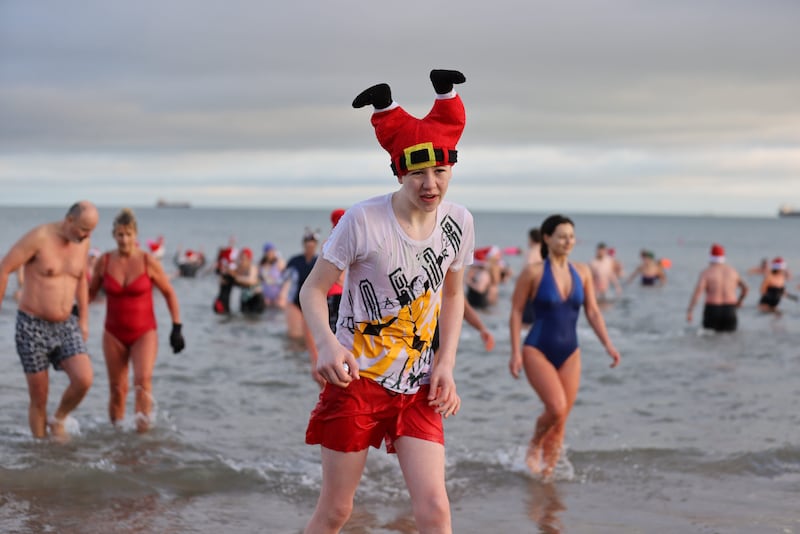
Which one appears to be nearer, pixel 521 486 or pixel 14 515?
pixel 14 515

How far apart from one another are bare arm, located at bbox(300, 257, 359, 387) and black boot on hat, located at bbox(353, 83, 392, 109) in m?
0.65

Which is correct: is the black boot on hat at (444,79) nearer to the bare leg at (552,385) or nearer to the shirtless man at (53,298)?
the bare leg at (552,385)

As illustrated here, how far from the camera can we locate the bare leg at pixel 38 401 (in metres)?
7.64

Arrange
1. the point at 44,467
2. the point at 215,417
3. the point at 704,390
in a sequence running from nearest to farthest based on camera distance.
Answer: the point at 44,467 < the point at 215,417 < the point at 704,390

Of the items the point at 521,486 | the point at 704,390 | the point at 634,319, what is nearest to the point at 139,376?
the point at 521,486

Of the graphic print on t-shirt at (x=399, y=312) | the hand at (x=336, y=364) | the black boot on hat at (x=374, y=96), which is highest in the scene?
the black boot on hat at (x=374, y=96)

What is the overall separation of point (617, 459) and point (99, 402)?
560 cm

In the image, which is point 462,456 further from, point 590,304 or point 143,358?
point 143,358

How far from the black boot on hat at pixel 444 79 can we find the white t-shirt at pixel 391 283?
1.64 ft

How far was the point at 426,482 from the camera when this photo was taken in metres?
3.87

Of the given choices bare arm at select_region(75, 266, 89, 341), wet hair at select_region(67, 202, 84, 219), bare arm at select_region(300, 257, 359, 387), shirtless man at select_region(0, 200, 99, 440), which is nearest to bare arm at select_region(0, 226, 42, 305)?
shirtless man at select_region(0, 200, 99, 440)

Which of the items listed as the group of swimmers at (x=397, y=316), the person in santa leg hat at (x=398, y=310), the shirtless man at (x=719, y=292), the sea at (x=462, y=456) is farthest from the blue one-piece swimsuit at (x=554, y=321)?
the shirtless man at (x=719, y=292)

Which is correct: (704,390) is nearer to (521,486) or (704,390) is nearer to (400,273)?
(521,486)

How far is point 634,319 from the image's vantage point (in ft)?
71.9
